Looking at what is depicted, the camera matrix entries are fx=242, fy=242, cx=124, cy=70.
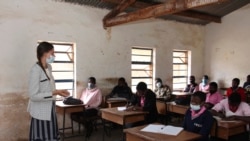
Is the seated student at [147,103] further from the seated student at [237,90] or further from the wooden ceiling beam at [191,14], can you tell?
the wooden ceiling beam at [191,14]

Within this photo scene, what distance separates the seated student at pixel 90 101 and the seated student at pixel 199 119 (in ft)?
8.43

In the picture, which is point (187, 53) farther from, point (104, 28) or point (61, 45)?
point (61, 45)

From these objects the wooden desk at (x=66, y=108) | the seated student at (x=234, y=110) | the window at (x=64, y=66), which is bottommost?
the wooden desk at (x=66, y=108)

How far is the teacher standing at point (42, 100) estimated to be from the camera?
2.35m

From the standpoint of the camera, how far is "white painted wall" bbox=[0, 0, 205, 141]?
4660mm

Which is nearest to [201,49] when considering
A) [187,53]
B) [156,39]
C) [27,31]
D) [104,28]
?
[187,53]

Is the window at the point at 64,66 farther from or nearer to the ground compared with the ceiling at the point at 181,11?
nearer to the ground

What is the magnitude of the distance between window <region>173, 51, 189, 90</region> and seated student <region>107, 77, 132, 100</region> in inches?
90.1

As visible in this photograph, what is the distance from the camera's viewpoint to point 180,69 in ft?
26.0

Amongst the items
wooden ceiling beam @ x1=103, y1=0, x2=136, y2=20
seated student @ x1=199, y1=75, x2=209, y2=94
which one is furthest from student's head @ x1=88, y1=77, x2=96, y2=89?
seated student @ x1=199, y1=75, x2=209, y2=94

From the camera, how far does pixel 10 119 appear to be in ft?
15.4

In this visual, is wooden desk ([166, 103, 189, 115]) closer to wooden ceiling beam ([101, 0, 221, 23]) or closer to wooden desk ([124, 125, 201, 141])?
wooden desk ([124, 125, 201, 141])

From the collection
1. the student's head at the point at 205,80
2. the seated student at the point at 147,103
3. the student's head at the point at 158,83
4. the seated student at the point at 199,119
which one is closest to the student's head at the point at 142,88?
the seated student at the point at 147,103

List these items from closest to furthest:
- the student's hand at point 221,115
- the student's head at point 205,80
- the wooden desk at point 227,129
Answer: the wooden desk at point 227,129 < the student's hand at point 221,115 < the student's head at point 205,80
